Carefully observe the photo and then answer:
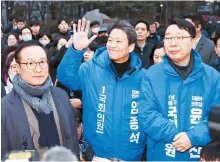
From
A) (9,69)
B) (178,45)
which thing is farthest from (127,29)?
(9,69)

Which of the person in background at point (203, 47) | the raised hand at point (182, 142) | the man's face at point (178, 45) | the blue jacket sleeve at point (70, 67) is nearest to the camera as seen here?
the raised hand at point (182, 142)

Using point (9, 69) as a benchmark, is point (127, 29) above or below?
above

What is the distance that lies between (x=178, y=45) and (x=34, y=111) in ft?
2.97

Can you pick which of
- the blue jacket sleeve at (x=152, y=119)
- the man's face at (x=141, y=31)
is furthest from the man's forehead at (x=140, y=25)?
the blue jacket sleeve at (x=152, y=119)

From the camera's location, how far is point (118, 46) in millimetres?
2457

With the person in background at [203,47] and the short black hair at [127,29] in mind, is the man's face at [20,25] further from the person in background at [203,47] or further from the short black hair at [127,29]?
the short black hair at [127,29]

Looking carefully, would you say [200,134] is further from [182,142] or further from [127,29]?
[127,29]

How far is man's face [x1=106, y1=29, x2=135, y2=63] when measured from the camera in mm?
2457

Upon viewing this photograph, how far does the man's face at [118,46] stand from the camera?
246 centimetres

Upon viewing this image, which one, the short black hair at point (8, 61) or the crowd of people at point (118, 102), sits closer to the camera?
the crowd of people at point (118, 102)

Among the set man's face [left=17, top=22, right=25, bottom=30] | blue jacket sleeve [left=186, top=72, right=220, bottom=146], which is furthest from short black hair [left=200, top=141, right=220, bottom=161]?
man's face [left=17, top=22, right=25, bottom=30]

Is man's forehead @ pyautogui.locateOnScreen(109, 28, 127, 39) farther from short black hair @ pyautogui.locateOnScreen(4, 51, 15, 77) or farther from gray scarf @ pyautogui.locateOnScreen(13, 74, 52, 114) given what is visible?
short black hair @ pyautogui.locateOnScreen(4, 51, 15, 77)

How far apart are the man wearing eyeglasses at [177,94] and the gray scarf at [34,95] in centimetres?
57

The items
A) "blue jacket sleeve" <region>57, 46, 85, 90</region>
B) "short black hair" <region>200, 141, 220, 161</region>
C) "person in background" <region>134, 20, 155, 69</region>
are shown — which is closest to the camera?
"short black hair" <region>200, 141, 220, 161</region>
